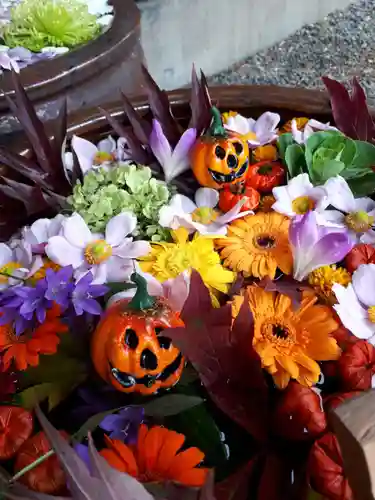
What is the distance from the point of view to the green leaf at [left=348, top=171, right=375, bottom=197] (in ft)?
1.94

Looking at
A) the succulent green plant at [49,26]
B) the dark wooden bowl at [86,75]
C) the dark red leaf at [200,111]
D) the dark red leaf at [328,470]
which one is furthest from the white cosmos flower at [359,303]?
the succulent green plant at [49,26]

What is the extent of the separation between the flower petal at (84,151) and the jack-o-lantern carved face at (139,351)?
0.81ft

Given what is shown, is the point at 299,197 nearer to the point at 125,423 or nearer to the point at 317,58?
the point at 125,423

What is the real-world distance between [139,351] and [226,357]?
0.18 ft

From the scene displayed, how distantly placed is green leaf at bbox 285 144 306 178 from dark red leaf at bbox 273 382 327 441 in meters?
0.25

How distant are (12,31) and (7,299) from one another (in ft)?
1.76

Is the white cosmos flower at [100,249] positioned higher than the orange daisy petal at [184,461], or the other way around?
the white cosmos flower at [100,249]

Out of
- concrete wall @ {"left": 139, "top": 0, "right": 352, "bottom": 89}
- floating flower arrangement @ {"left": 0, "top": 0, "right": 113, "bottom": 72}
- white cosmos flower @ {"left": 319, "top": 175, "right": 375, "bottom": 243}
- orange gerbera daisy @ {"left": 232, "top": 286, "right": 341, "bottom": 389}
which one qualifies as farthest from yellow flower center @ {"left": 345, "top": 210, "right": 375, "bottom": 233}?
concrete wall @ {"left": 139, "top": 0, "right": 352, "bottom": 89}

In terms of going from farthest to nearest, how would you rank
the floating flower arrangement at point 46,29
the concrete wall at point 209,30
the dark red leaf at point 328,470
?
the concrete wall at point 209,30
the floating flower arrangement at point 46,29
the dark red leaf at point 328,470

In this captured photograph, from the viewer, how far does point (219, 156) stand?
558mm

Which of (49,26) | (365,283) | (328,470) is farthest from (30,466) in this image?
(49,26)

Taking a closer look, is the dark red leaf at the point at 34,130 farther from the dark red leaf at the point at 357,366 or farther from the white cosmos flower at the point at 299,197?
the dark red leaf at the point at 357,366

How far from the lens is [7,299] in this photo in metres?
0.47

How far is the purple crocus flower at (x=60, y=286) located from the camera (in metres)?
0.45
